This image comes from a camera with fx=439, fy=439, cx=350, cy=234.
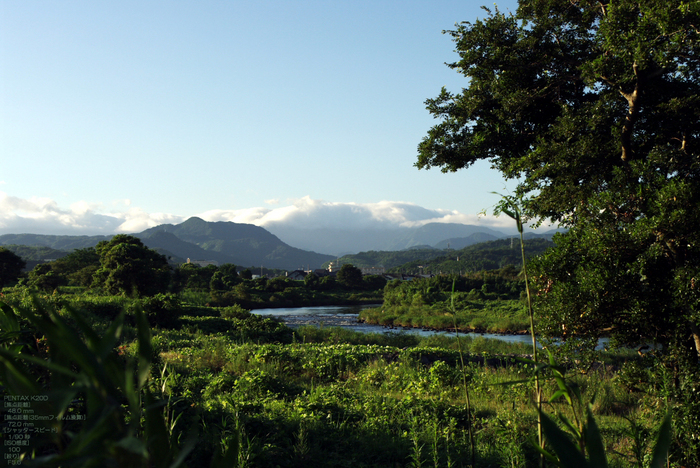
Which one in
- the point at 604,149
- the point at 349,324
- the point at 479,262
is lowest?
the point at 349,324

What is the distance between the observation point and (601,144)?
6.19m

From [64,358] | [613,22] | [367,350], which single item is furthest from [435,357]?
[64,358]

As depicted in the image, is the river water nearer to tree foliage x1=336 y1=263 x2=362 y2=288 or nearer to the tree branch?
the tree branch

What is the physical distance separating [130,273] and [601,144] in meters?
27.7

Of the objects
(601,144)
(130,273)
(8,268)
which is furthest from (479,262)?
(601,144)

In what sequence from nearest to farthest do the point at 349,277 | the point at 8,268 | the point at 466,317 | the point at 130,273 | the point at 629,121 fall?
the point at 629,121 < the point at 130,273 < the point at 466,317 < the point at 8,268 < the point at 349,277

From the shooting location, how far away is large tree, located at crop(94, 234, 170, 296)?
2728 cm

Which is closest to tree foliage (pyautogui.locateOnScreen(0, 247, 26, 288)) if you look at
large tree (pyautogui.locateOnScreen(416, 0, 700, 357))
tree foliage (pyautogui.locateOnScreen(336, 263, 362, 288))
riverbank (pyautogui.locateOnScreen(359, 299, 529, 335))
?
riverbank (pyautogui.locateOnScreen(359, 299, 529, 335))

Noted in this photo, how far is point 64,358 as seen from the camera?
0.70 metres

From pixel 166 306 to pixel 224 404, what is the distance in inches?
577

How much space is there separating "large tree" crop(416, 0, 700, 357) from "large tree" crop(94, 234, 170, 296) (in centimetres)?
2475

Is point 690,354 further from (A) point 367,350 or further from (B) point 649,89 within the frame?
(A) point 367,350

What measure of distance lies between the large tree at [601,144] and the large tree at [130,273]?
2475 cm

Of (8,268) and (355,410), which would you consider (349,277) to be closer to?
(8,268)
